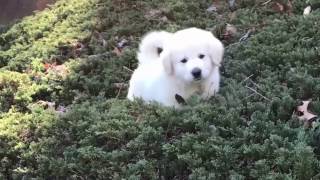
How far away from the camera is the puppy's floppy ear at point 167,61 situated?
5613 millimetres

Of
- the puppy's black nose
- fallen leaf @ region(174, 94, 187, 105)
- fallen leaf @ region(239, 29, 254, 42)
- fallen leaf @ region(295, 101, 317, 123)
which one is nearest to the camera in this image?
fallen leaf @ region(295, 101, 317, 123)

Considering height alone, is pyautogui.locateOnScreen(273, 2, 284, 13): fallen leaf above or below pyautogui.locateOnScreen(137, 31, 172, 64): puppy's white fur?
above

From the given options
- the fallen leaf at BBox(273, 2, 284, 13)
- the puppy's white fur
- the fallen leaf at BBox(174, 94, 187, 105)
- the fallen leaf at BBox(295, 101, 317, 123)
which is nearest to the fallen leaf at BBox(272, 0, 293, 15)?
the fallen leaf at BBox(273, 2, 284, 13)

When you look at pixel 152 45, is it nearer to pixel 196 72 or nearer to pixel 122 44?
pixel 196 72

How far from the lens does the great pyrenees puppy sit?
18.1ft

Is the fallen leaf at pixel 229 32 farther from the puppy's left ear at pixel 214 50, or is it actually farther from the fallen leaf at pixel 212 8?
the puppy's left ear at pixel 214 50

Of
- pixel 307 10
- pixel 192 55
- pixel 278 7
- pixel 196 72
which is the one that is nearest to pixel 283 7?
pixel 278 7

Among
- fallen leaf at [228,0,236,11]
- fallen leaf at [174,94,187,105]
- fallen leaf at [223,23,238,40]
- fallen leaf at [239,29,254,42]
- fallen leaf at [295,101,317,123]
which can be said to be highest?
fallen leaf at [228,0,236,11]

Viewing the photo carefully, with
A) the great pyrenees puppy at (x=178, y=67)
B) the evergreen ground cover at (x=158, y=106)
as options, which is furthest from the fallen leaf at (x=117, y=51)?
the great pyrenees puppy at (x=178, y=67)

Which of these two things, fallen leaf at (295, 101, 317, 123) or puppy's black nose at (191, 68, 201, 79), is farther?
puppy's black nose at (191, 68, 201, 79)

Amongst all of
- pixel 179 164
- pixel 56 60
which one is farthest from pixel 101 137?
pixel 56 60

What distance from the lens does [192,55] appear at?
555 centimetres

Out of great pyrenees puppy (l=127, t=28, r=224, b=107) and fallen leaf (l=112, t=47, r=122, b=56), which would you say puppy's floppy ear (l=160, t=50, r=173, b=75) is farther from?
fallen leaf (l=112, t=47, r=122, b=56)

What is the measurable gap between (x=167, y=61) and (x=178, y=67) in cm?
11
